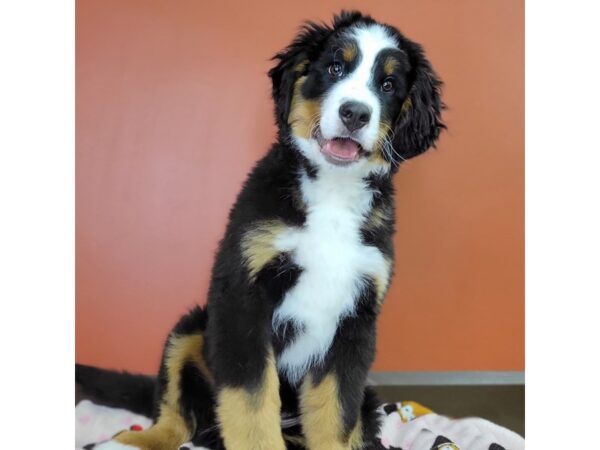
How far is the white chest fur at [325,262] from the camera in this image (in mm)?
1718

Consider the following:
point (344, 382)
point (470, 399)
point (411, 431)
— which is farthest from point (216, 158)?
point (470, 399)

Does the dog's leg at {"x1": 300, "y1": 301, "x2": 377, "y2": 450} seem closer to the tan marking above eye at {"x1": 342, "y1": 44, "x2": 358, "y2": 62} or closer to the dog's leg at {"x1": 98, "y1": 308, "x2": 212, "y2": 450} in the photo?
the dog's leg at {"x1": 98, "y1": 308, "x2": 212, "y2": 450}

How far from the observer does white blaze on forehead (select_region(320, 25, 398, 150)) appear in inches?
65.1

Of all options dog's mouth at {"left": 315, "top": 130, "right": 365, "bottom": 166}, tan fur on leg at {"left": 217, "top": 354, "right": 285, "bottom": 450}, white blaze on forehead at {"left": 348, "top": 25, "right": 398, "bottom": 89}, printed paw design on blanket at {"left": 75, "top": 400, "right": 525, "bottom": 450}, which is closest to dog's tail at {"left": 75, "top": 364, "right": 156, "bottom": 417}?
printed paw design on blanket at {"left": 75, "top": 400, "right": 525, "bottom": 450}

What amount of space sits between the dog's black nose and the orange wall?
51.8 inches

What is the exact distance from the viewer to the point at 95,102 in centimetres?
286

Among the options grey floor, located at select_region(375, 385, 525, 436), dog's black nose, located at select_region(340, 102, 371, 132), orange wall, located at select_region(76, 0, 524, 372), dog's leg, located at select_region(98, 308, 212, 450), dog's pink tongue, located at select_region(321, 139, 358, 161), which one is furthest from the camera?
grey floor, located at select_region(375, 385, 525, 436)

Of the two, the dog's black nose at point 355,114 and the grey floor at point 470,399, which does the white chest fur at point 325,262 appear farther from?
the grey floor at point 470,399

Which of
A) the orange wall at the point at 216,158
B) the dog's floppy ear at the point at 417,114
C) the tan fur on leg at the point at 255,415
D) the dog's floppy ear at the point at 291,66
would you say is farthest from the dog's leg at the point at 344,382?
the orange wall at the point at 216,158

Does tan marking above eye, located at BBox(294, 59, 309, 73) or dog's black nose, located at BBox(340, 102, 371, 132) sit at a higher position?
tan marking above eye, located at BBox(294, 59, 309, 73)

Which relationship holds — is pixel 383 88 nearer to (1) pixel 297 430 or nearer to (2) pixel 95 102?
(1) pixel 297 430

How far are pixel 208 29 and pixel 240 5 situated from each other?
20cm

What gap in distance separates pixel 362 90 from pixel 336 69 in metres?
0.14

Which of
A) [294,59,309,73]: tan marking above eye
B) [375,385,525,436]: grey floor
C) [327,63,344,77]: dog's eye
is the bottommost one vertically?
[375,385,525,436]: grey floor
